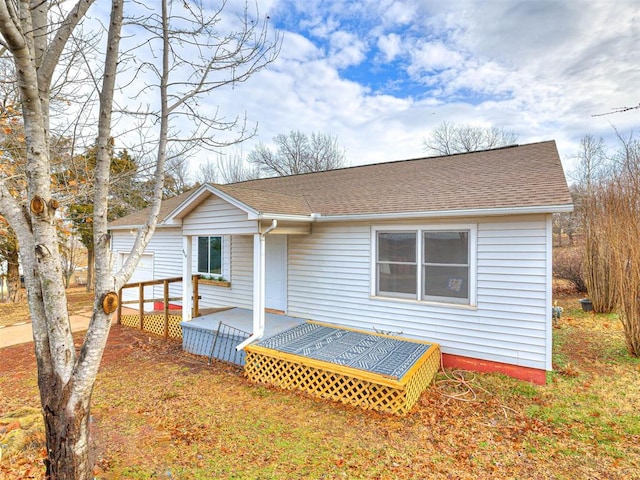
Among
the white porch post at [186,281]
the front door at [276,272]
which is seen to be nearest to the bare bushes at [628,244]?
the front door at [276,272]

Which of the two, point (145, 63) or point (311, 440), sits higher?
point (145, 63)

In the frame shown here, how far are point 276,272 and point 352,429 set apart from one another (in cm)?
482

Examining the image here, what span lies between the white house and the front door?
1.5 inches

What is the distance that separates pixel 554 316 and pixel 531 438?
6.70m

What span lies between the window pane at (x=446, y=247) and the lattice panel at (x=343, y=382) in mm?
1690

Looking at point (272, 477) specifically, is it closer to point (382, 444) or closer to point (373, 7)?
point (382, 444)

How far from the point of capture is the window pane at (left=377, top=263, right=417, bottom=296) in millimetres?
6574

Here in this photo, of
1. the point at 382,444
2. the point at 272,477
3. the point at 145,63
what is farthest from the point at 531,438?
the point at 145,63

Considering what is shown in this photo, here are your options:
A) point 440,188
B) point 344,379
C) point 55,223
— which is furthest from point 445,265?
point 55,223

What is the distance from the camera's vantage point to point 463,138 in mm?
28375

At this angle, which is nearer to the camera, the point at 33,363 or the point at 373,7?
the point at 33,363

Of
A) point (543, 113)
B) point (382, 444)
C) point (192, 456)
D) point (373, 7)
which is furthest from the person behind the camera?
point (543, 113)

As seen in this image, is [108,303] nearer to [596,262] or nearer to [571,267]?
[596,262]

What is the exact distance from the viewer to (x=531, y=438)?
4047 millimetres
